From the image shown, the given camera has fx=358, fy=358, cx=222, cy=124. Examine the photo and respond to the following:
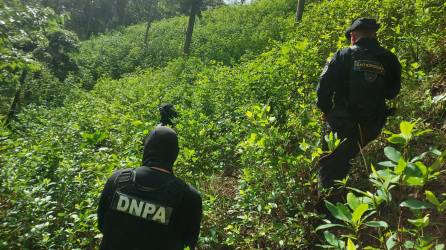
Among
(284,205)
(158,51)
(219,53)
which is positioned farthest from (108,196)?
(158,51)

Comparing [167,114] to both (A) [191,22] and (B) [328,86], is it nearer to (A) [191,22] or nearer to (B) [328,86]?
(B) [328,86]

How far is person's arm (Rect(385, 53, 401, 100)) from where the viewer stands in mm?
3451

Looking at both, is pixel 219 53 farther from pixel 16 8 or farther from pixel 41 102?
pixel 16 8

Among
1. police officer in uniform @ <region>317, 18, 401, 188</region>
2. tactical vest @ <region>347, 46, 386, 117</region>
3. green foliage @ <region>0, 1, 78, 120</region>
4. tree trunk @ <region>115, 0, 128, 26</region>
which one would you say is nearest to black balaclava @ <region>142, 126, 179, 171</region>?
police officer in uniform @ <region>317, 18, 401, 188</region>

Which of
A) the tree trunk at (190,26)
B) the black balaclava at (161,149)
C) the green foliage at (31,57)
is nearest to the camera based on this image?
the black balaclava at (161,149)

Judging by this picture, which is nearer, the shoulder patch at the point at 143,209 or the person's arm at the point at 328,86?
the shoulder patch at the point at 143,209

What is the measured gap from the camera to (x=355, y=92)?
10.9ft

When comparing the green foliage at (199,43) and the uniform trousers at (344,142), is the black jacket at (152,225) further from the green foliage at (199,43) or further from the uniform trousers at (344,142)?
the green foliage at (199,43)

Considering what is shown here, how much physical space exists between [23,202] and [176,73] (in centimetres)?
1102

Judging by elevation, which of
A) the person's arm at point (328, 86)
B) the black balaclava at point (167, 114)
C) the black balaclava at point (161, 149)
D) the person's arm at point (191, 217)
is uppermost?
the person's arm at point (328, 86)

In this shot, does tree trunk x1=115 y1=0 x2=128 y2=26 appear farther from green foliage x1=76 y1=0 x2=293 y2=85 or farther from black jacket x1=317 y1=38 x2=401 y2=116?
black jacket x1=317 y1=38 x2=401 y2=116

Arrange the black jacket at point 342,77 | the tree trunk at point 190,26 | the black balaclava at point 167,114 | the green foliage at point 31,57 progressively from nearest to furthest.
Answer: the black jacket at point 342,77
the green foliage at point 31,57
the black balaclava at point 167,114
the tree trunk at point 190,26

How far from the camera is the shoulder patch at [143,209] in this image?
211 cm

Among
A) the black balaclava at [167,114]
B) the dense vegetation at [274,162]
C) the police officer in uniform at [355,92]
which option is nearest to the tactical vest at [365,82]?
the police officer in uniform at [355,92]
